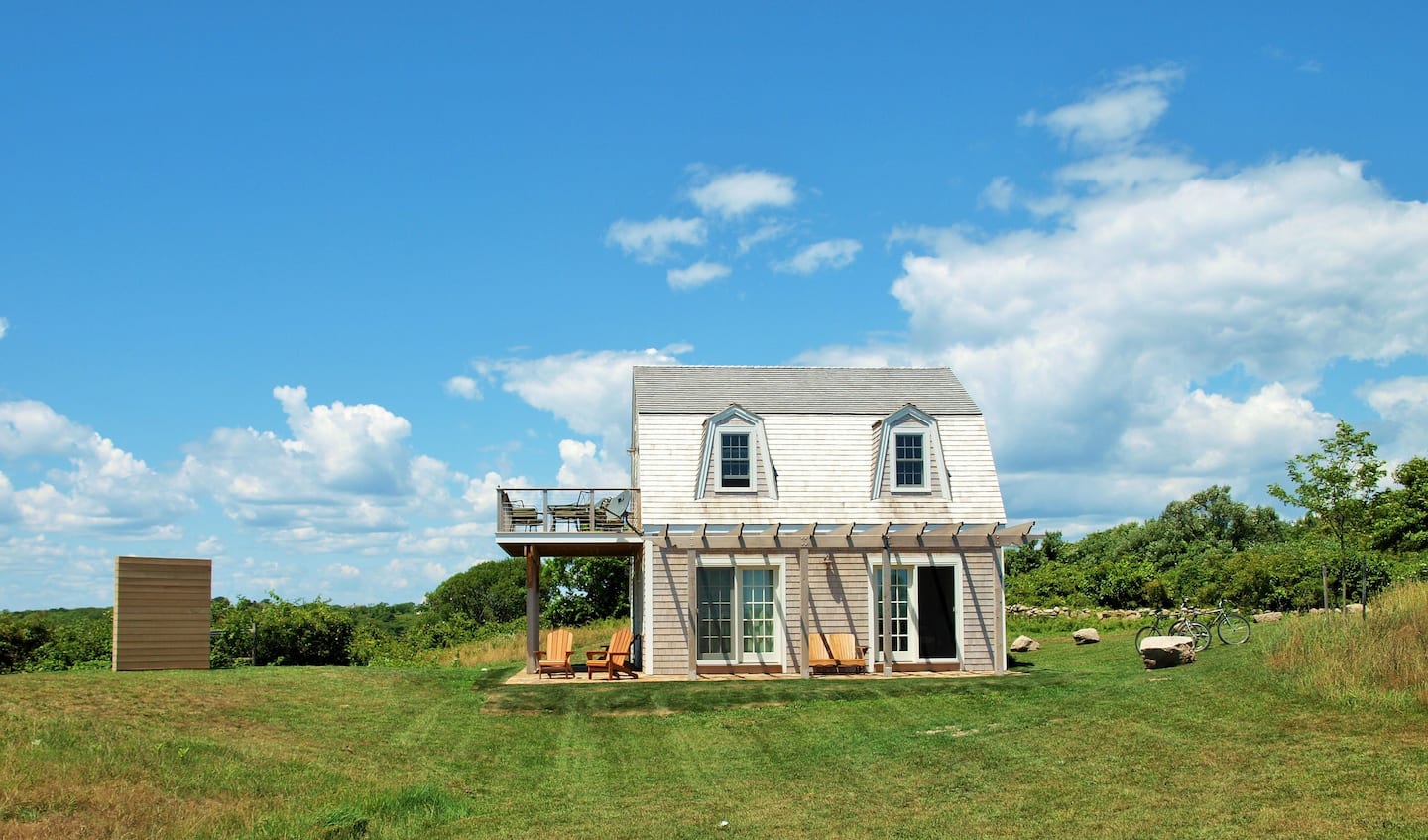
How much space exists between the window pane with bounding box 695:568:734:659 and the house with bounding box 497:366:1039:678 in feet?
0.09

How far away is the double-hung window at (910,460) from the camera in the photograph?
75.1 feet

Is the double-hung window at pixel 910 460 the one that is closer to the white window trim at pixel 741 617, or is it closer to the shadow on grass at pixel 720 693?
the white window trim at pixel 741 617

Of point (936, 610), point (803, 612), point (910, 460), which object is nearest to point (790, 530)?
point (803, 612)

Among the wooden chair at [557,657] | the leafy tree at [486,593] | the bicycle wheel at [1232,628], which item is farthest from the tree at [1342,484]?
the leafy tree at [486,593]

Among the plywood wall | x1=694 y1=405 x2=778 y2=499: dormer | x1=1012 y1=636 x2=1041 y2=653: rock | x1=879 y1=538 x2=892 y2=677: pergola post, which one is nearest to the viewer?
the plywood wall

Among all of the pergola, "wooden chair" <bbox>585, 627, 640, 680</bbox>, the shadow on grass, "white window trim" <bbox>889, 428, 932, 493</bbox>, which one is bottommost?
the shadow on grass

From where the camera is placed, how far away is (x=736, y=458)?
22.7 meters

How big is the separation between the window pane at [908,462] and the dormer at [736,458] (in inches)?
99.1

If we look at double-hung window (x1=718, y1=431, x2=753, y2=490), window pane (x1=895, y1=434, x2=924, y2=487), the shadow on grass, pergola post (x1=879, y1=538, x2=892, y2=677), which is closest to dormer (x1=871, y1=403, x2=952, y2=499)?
window pane (x1=895, y1=434, x2=924, y2=487)

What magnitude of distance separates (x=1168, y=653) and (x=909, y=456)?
6692 mm

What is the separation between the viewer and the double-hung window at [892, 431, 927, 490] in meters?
22.9

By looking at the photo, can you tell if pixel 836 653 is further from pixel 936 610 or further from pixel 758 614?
→ pixel 936 610

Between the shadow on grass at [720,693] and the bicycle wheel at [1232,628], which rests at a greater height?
the bicycle wheel at [1232,628]

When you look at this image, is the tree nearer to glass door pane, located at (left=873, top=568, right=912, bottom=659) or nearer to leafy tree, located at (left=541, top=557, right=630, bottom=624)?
glass door pane, located at (left=873, top=568, right=912, bottom=659)
